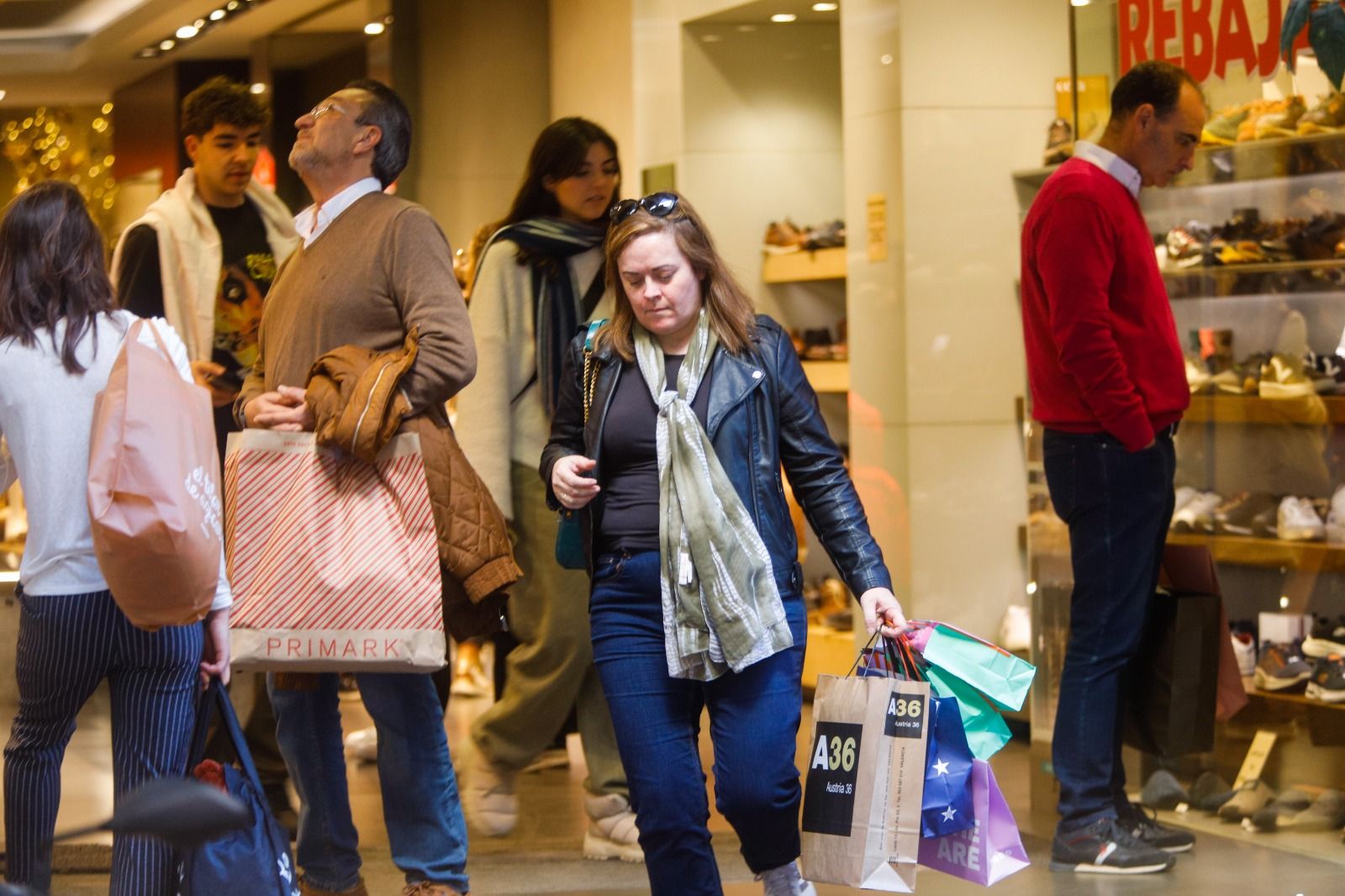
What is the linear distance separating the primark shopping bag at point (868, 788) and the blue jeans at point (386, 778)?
3.03 ft

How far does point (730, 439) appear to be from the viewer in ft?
10.1

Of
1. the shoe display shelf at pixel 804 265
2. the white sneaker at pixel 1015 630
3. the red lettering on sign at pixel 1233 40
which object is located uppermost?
the red lettering on sign at pixel 1233 40

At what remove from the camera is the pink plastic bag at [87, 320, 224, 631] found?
2900 millimetres

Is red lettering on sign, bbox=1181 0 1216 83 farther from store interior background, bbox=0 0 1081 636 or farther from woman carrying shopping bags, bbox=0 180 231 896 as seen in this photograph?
woman carrying shopping bags, bbox=0 180 231 896

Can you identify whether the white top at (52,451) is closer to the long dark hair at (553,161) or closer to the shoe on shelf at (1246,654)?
the long dark hair at (553,161)

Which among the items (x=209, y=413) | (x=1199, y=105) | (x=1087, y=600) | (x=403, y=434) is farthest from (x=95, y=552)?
(x=1199, y=105)

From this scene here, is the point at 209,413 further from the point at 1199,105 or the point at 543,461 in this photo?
the point at 1199,105

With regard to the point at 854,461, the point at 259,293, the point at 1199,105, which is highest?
the point at 1199,105

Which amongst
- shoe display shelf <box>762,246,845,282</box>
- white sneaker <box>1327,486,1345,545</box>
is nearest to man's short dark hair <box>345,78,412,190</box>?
white sneaker <box>1327,486,1345,545</box>

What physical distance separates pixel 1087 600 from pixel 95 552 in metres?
2.47

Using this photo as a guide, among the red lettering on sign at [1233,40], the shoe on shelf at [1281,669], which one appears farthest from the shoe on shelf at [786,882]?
the red lettering on sign at [1233,40]

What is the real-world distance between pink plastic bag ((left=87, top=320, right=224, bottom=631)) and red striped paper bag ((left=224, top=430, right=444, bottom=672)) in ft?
1.21

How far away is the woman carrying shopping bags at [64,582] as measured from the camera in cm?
309

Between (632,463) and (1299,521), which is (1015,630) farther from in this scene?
(632,463)
